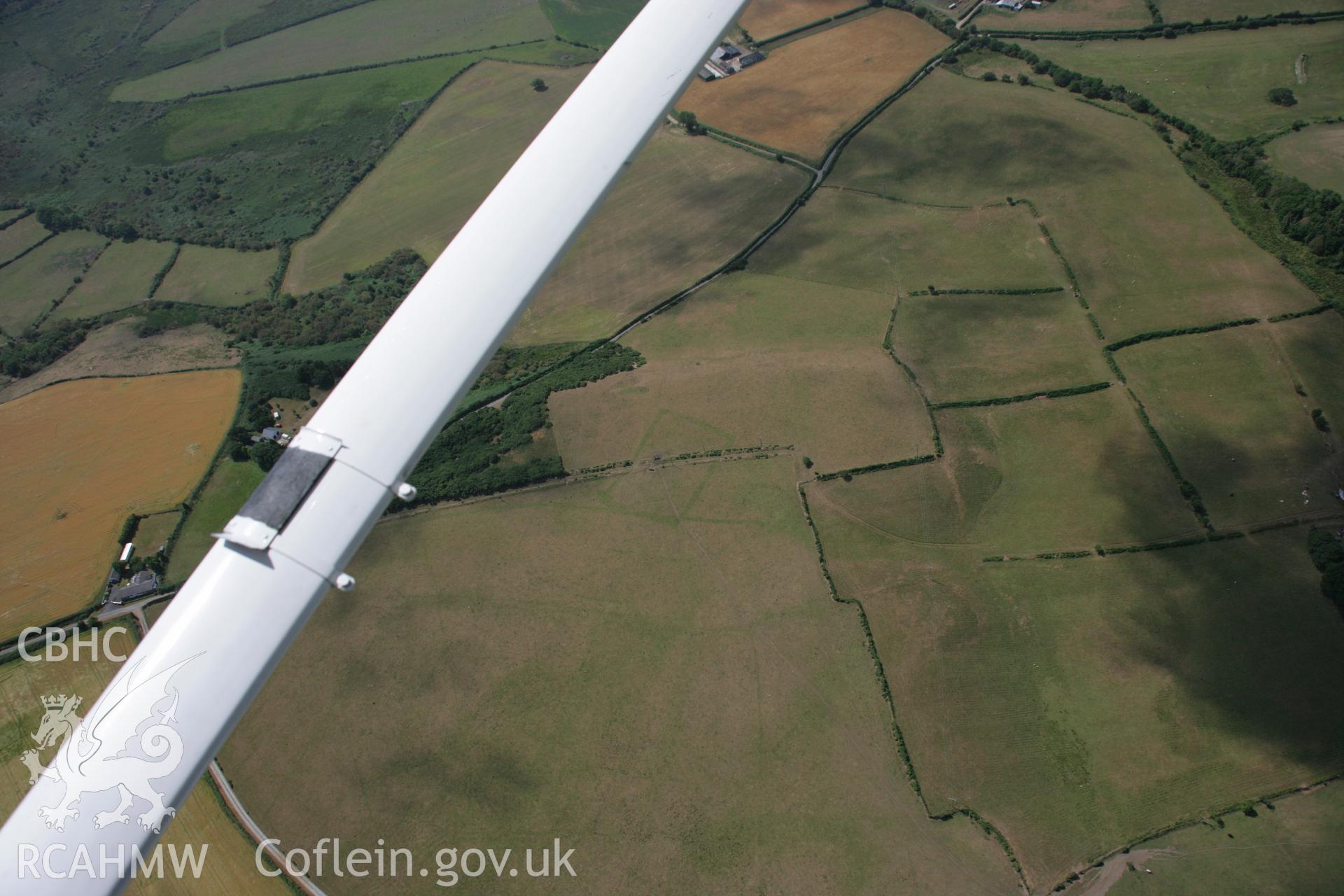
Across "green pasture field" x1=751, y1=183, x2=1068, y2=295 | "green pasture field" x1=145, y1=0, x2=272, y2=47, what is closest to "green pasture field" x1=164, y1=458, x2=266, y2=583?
"green pasture field" x1=751, y1=183, x2=1068, y2=295

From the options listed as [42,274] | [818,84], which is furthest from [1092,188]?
[42,274]

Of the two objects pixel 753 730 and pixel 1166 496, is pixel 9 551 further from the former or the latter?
pixel 1166 496

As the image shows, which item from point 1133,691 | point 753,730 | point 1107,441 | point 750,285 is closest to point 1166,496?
point 1107,441

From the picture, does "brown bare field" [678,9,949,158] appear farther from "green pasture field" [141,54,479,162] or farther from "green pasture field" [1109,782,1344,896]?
"green pasture field" [1109,782,1344,896]

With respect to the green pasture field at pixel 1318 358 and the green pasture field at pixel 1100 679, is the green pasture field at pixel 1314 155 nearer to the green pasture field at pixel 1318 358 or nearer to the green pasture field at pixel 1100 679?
the green pasture field at pixel 1318 358

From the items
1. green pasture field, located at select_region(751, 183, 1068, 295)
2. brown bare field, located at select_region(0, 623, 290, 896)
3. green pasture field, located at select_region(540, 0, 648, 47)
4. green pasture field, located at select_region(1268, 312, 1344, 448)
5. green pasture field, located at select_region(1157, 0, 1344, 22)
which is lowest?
brown bare field, located at select_region(0, 623, 290, 896)
